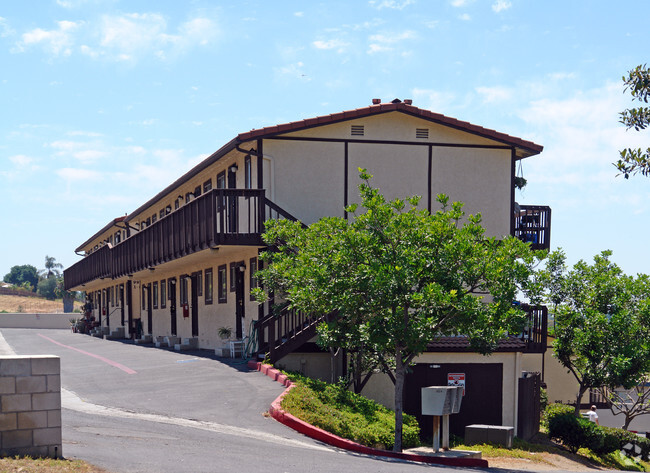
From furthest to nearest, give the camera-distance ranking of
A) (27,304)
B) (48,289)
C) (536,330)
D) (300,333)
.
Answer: (48,289)
(27,304)
(536,330)
(300,333)

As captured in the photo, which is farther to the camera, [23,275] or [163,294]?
[23,275]

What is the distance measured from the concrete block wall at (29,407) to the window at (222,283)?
55.9 ft

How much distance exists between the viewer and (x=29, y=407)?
8961 millimetres

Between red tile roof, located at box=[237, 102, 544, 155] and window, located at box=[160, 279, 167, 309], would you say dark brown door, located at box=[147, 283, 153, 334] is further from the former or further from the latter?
red tile roof, located at box=[237, 102, 544, 155]

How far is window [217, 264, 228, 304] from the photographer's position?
26.3m

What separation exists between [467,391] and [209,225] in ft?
27.3

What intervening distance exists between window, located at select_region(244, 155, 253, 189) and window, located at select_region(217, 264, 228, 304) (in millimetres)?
3972

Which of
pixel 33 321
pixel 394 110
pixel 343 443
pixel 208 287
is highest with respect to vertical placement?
pixel 394 110

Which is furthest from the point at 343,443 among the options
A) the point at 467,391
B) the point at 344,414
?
the point at 467,391

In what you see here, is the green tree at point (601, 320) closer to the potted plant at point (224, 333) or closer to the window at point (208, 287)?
the potted plant at point (224, 333)

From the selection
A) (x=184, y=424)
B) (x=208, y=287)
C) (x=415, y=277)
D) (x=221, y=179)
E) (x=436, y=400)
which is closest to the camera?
(x=184, y=424)

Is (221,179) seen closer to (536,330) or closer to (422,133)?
(422,133)

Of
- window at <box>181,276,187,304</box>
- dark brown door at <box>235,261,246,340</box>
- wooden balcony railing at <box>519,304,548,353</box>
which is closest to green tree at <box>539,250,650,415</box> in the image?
wooden balcony railing at <box>519,304,548,353</box>

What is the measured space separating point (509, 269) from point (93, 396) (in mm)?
8721
